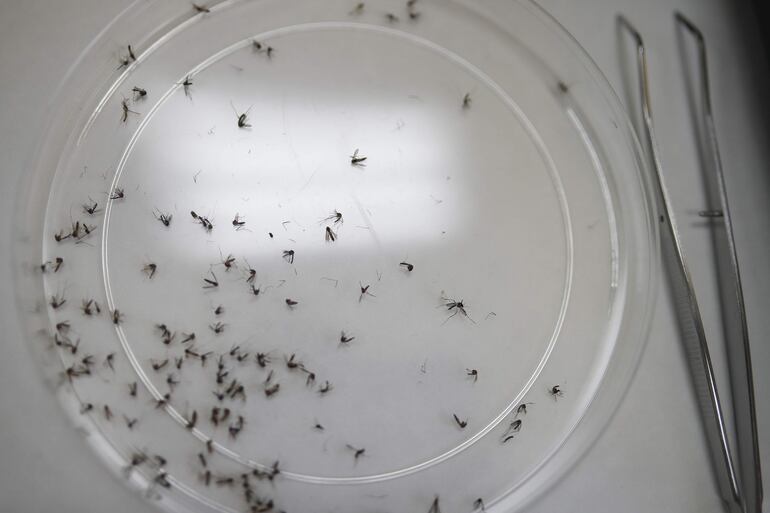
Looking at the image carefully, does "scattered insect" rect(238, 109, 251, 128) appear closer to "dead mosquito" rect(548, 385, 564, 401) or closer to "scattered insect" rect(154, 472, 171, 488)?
"scattered insect" rect(154, 472, 171, 488)

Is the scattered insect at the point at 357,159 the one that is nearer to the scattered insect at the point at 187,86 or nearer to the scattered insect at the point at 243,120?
the scattered insect at the point at 243,120

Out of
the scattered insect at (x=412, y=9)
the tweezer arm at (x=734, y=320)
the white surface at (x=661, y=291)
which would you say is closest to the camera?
the white surface at (x=661, y=291)

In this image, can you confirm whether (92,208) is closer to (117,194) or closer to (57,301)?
(117,194)

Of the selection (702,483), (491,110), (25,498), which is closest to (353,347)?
(491,110)

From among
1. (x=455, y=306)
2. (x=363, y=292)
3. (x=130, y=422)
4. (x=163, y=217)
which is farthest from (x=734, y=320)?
(x=130, y=422)

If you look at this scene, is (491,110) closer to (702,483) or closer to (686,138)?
(686,138)

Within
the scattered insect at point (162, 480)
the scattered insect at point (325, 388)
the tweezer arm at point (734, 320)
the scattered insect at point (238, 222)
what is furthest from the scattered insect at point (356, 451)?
the tweezer arm at point (734, 320)
